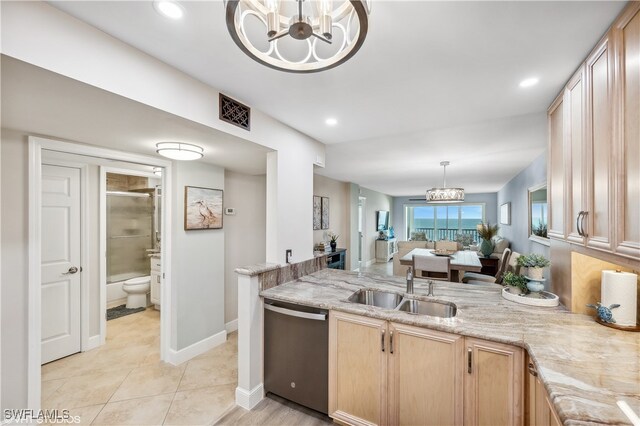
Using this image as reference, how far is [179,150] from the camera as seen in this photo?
82.2 inches

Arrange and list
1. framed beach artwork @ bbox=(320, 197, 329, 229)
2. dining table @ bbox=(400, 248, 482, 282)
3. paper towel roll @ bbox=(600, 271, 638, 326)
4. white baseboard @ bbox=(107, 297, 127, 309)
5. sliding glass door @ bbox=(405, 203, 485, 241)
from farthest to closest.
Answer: sliding glass door @ bbox=(405, 203, 485, 241), framed beach artwork @ bbox=(320, 197, 329, 229), white baseboard @ bbox=(107, 297, 127, 309), dining table @ bbox=(400, 248, 482, 282), paper towel roll @ bbox=(600, 271, 638, 326)

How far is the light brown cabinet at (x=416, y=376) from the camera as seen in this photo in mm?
1392

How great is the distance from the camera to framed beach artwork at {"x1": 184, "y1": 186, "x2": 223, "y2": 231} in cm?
281

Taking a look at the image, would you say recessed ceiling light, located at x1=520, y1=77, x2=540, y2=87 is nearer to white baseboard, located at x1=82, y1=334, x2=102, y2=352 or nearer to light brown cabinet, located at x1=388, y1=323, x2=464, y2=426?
light brown cabinet, located at x1=388, y1=323, x2=464, y2=426

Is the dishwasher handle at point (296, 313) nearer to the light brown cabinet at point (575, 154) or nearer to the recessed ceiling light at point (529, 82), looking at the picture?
the light brown cabinet at point (575, 154)

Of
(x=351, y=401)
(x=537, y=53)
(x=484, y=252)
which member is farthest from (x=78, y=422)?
(x=484, y=252)

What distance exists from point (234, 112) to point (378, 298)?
1.93 m

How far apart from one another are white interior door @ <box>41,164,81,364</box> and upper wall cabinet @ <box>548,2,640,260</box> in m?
4.31

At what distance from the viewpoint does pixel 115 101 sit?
137cm

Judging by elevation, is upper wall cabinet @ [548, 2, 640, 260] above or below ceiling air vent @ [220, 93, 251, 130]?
below

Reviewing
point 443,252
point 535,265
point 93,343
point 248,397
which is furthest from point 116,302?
point 443,252

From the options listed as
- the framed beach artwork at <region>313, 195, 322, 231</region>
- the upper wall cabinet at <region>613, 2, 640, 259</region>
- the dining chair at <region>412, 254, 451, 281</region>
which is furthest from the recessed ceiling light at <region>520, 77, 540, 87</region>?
the framed beach artwork at <region>313, 195, 322, 231</region>

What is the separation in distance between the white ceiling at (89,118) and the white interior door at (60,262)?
1097 millimetres

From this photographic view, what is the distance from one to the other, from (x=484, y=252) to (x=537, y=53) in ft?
17.4
